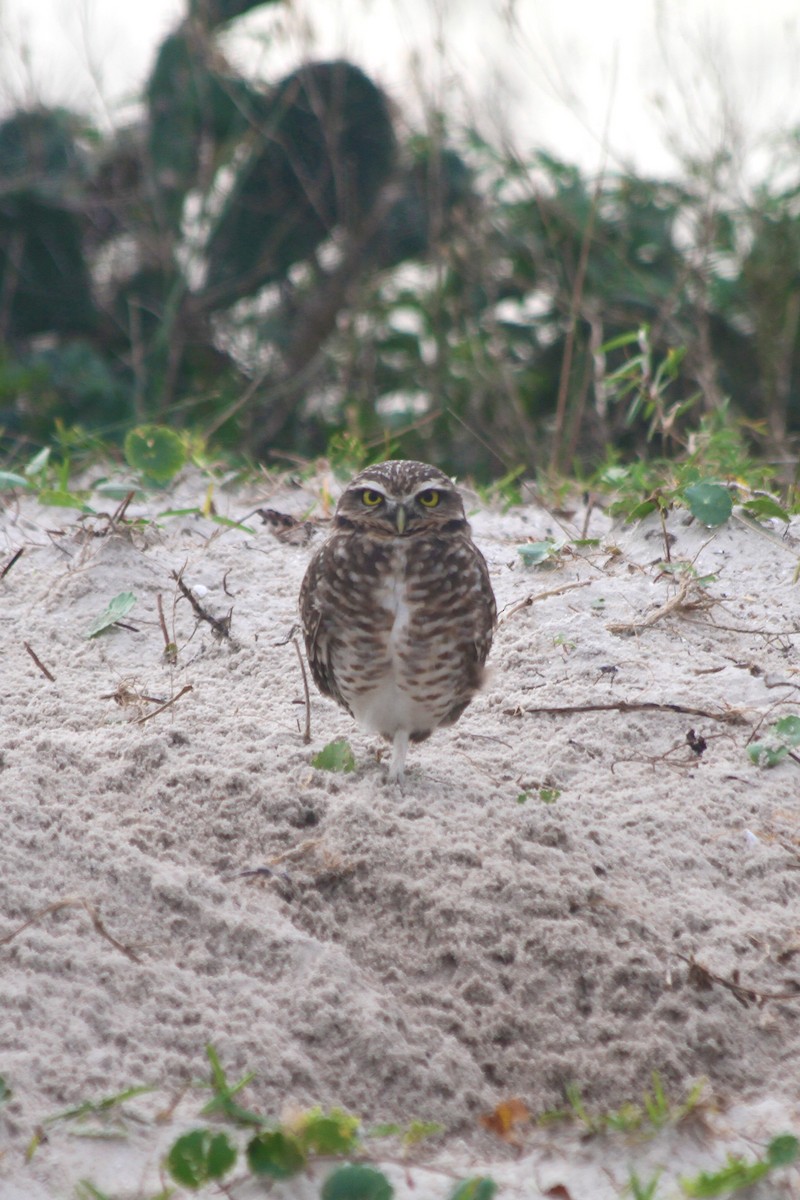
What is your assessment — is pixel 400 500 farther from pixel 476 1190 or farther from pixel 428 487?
pixel 476 1190

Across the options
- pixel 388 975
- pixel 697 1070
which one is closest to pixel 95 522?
pixel 388 975

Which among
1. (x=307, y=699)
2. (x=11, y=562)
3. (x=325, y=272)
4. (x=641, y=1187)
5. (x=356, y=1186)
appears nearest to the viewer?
(x=356, y=1186)

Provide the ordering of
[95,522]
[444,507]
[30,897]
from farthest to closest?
[95,522] < [444,507] < [30,897]

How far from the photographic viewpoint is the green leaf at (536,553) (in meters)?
3.86

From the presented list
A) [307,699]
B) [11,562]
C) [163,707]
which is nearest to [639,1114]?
[307,699]

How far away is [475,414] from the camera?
7781 mm

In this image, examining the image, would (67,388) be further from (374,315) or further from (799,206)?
(799,206)

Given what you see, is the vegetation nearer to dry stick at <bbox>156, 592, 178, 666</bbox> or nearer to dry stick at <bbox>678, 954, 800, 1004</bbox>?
dry stick at <bbox>156, 592, 178, 666</bbox>

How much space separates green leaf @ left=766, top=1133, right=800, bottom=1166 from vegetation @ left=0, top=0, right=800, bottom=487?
615 cm

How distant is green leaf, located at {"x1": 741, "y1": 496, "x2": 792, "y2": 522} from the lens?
3912mm

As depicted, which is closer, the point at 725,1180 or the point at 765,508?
the point at 725,1180

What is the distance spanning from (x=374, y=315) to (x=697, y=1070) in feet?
24.4

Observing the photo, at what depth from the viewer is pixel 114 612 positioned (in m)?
3.46

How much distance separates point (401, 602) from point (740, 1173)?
140 centimetres
